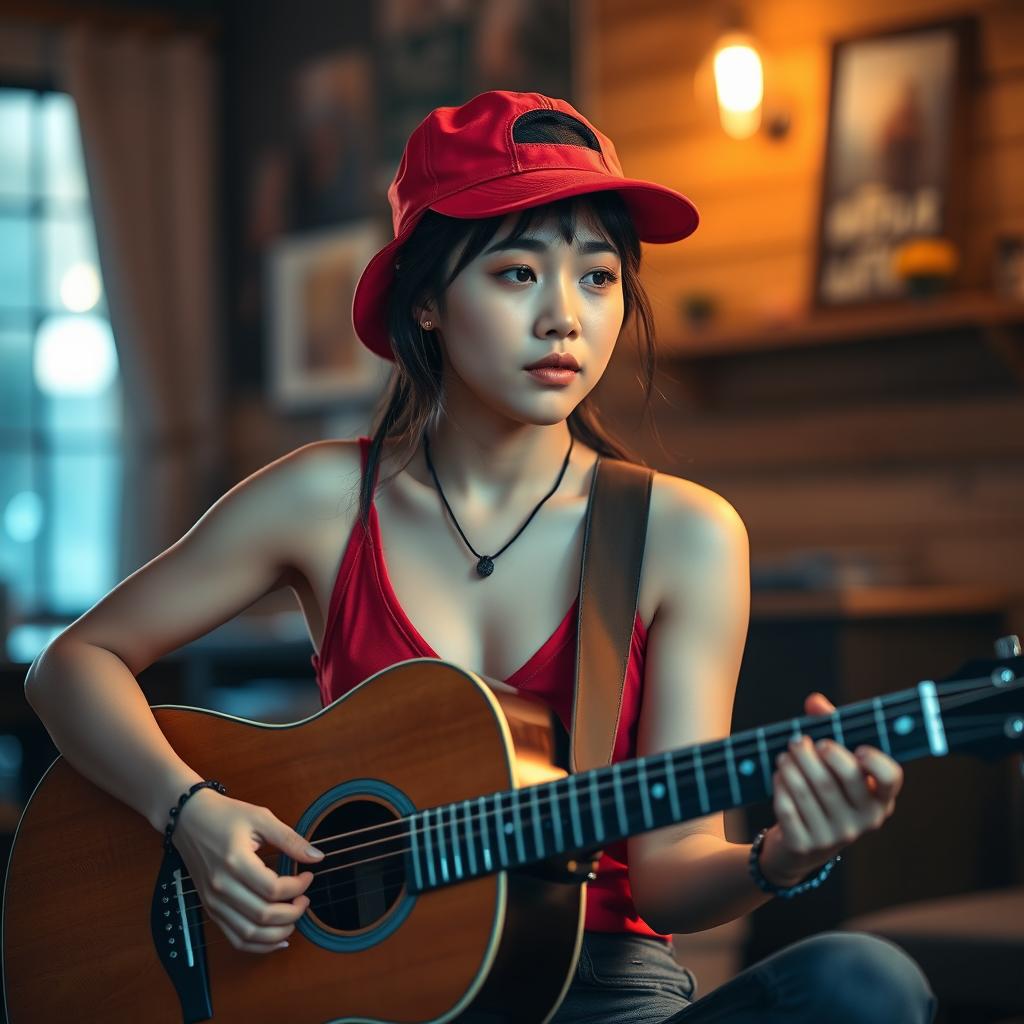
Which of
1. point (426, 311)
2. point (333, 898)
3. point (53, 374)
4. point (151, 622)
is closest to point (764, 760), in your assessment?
point (333, 898)

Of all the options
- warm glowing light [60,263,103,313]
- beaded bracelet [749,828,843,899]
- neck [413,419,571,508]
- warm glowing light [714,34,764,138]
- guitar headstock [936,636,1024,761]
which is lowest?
beaded bracelet [749,828,843,899]

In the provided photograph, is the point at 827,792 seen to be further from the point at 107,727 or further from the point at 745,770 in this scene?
the point at 107,727

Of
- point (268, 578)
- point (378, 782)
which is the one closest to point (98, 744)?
point (268, 578)

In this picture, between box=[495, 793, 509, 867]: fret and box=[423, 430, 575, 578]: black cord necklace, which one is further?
box=[423, 430, 575, 578]: black cord necklace

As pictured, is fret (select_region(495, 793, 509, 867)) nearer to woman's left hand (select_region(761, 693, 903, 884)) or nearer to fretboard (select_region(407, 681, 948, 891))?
fretboard (select_region(407, 681, 948, 891))

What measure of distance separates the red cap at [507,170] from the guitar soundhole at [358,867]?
1.91 feet

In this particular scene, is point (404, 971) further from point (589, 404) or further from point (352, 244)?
point (352, 244)

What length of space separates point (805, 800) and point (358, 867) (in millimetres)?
439

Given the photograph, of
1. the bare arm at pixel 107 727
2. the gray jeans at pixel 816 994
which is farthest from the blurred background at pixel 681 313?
the bare arm at pixel 107 727

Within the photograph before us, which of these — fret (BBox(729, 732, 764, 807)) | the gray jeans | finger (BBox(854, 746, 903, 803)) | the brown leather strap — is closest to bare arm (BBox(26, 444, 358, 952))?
the brown leather strap

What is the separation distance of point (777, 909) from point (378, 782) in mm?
2086

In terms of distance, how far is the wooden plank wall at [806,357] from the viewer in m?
3.42

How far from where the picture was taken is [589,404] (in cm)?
161

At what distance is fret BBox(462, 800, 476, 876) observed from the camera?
1.16 m
